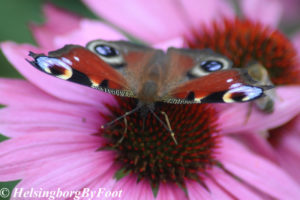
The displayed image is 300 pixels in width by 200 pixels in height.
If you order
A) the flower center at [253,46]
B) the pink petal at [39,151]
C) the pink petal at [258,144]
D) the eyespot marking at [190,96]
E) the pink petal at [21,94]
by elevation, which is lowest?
the pink petal at [39,151]

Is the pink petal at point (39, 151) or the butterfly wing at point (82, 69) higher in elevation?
the butterfly wing at point (82, 69)

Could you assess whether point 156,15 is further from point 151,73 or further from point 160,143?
point 160,143

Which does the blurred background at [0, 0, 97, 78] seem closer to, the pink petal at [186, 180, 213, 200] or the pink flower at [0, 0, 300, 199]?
the pink flower at [0, 0, 300, 199]

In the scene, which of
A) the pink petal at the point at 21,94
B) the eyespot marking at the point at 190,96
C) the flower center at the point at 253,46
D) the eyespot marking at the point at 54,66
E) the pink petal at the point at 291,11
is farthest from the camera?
the pink petal at the point at 291,11

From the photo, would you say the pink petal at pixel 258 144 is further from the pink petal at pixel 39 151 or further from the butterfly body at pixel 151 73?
the pink petal at pixel 39 151

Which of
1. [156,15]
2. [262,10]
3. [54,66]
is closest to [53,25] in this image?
[156,15]

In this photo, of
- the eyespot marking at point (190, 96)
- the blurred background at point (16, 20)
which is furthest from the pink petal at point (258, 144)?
the blurred background at point (16, 20)

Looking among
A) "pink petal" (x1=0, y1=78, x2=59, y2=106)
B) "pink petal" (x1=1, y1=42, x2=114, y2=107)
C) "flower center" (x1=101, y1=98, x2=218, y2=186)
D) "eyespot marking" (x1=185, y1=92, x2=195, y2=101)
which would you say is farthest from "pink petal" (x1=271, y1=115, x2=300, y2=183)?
"pink petal" (x1=0, y1=78, x2=59, y2=106)
